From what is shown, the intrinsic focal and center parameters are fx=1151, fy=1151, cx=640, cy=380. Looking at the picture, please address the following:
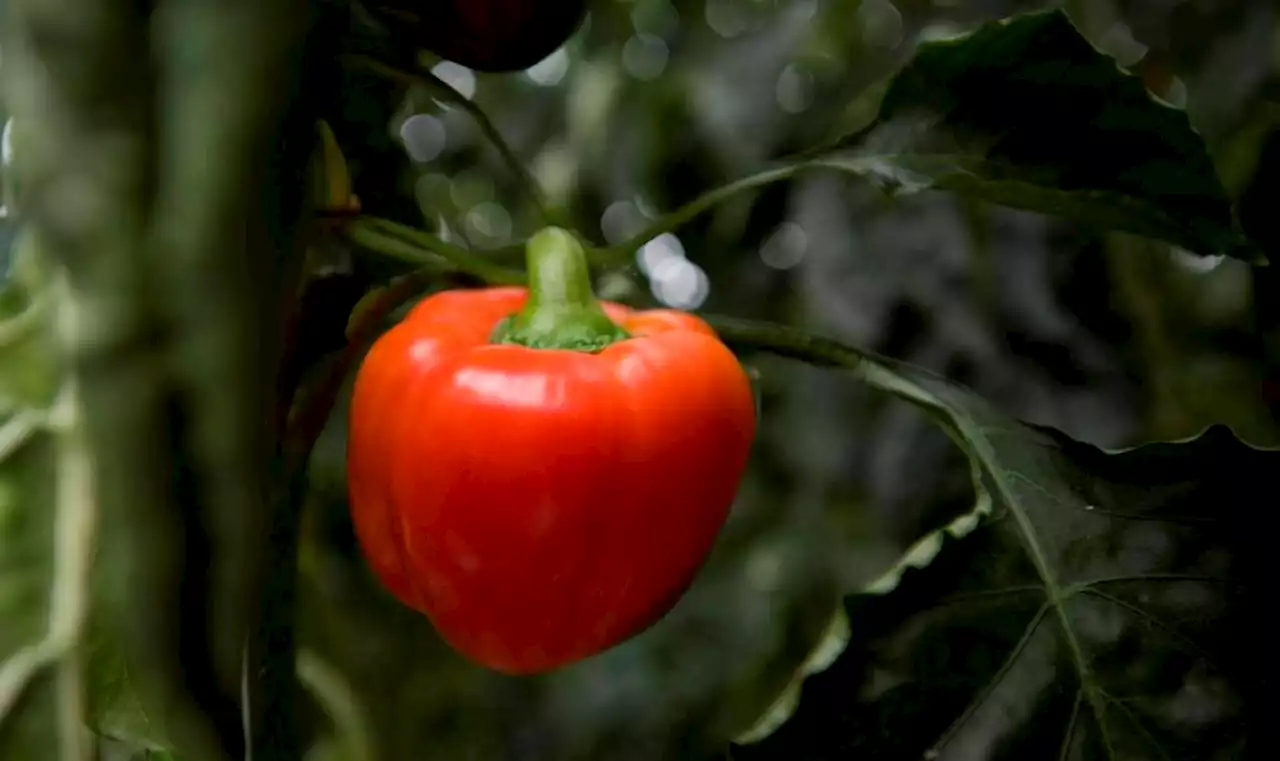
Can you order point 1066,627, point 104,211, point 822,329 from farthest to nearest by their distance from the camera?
point 822,329 → point 1066,627 → point 104,211

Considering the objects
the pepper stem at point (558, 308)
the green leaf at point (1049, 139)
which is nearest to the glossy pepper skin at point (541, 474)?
the pepper stem at point (558, 308)

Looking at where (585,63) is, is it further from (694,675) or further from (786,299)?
(694,675)

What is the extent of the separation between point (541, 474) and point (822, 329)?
0.27 metres

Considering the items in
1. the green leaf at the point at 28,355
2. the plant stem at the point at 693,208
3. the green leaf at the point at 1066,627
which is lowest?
the green leaf at the point at 1066,627

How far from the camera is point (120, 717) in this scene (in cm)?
33

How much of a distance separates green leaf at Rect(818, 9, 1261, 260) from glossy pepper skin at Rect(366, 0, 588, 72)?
120mm

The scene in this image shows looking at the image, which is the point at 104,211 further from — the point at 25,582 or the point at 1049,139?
the point at 1049,139

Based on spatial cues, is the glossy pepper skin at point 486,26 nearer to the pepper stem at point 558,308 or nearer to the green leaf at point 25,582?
the pepper stem at point 558,308

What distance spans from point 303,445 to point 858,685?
19 cm

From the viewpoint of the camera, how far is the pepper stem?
379mm

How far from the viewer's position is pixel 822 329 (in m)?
0.58

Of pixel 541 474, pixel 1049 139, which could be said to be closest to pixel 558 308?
pixel 541 474

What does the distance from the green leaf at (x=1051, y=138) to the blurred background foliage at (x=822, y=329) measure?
154 mm

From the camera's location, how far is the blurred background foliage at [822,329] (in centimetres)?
53
